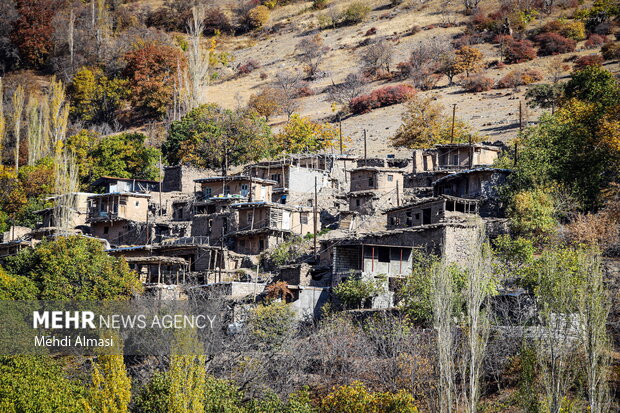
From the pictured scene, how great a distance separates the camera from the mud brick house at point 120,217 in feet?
169

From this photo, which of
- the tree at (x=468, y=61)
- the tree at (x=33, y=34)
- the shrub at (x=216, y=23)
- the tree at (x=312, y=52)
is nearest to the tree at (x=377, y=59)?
the tree at (x=312, y=52)

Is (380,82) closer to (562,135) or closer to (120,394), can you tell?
(562,135)

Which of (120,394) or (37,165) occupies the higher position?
(37,165)

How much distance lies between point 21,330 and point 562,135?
2889 cm

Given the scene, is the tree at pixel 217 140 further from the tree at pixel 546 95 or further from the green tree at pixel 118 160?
the tree at pixel 546 95

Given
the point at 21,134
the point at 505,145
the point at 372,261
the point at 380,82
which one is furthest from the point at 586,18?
the point at 372,261

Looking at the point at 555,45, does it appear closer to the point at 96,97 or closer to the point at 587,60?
the point at 587,60

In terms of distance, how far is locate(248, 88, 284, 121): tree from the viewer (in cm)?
8256

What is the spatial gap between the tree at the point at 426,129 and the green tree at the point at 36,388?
37.3 metres

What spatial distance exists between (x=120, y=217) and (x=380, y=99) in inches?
1443

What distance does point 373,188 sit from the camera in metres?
51.6

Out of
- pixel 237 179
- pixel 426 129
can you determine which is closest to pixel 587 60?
pixel 426 129

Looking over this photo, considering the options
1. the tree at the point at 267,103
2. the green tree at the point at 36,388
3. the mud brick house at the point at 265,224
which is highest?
→ the tree at the point at 267,103

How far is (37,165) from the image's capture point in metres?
67.1
